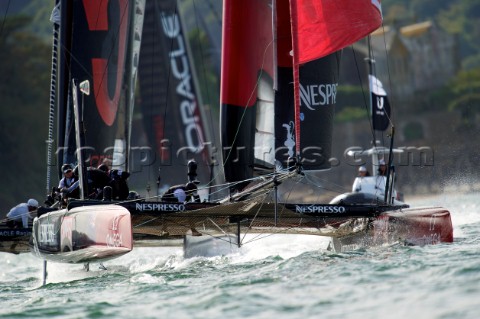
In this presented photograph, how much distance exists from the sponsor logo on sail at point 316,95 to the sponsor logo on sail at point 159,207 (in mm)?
2193

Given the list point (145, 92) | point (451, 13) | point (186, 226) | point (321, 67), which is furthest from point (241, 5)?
point (451, 13)

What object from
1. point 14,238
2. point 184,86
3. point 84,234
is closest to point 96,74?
point 14,238

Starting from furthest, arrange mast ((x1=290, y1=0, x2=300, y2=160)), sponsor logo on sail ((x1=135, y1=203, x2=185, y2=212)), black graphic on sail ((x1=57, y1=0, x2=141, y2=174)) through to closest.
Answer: black graphic on sail ((x1=57, y1=0, x2=141, y2=174)) → mast ((x1=290, y1=0, x2=300, y2=160)) → sponsor logo on sail ((x1=135, y1=203, x2=185, y2=212))

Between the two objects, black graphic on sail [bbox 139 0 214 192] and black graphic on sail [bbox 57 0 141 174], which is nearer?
black graphic on sail [bbox 57 0 141 174]

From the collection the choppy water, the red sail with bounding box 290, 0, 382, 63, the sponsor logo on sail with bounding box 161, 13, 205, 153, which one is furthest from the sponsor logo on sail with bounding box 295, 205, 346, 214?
the sponsor logo on sail with bounding box 161, 13, 205, 153

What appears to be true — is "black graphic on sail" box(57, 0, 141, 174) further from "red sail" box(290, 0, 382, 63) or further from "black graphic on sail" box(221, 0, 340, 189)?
"red sail" box(290, 0, 382, 63)

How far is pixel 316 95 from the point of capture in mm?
10969

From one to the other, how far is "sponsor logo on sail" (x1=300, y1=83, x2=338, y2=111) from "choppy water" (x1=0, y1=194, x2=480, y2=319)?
70.8 inches

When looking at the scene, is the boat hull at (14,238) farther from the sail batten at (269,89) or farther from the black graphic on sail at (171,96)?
the black graphic on sail at (171,96)

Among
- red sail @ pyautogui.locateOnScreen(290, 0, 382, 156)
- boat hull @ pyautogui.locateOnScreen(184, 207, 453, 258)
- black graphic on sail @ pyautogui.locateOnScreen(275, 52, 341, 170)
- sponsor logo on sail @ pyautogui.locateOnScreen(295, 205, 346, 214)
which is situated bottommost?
boat hull @ pyautogui.locateOnScreen(184, 207, 453, 258)

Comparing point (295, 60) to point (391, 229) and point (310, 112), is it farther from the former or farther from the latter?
point (391, 229)

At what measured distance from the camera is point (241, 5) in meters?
11.2

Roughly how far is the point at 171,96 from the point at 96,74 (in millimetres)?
5248

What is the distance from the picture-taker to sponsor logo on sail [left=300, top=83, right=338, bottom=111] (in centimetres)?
1085
